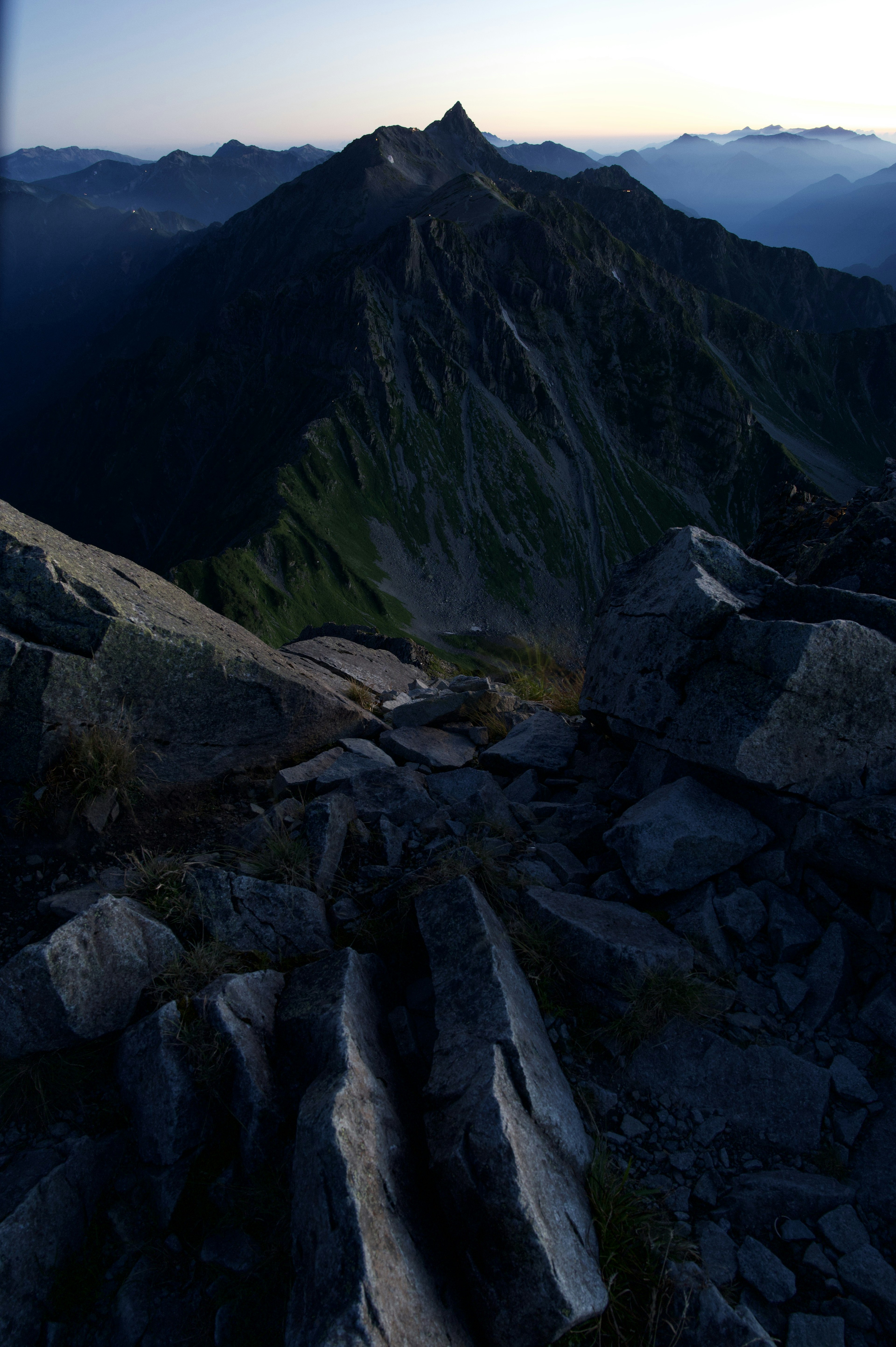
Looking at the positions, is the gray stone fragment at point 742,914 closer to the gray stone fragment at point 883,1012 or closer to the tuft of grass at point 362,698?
the gray stone fragment at point 883,1012

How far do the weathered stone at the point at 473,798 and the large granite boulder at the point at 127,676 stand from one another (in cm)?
177

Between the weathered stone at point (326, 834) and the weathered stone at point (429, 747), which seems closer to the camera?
the weathered stone at point (326, 834)

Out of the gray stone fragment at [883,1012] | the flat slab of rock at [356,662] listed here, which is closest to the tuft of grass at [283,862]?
the gray stone fragment at [883,1012]

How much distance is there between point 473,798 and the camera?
789cm

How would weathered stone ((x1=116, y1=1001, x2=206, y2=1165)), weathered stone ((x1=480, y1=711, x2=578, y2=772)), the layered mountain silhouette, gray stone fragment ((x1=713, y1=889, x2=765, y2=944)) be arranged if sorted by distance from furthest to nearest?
the layered mountain silhouette, weathered stone ((x1=480, y1=711, x2=578, y2=772)), gray stone fragment ((x1=713, y1=889, x2=765, y2=944)), weathered stone ((x1=116, y1=1001, x2=206, y2=1165))

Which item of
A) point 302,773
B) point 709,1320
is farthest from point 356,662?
point 709,1320

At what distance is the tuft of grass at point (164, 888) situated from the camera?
229 inches

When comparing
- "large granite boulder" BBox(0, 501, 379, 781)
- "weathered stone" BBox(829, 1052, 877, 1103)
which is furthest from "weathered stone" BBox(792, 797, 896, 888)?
"large granite boulder" BBox(0, 501, 379, 781)

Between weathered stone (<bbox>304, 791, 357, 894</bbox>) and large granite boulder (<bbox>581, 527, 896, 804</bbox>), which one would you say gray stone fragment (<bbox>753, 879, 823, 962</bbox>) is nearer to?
large granite boulder (<bbox>581, 527, 896, 804</bbox>)

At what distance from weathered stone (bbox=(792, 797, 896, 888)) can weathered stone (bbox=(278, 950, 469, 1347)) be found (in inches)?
166

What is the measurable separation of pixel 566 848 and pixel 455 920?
6.61 feet

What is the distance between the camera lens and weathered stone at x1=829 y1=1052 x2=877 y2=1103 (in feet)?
16.6

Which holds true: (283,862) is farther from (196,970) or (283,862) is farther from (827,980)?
(827,980)

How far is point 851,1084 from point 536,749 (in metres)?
5.09
